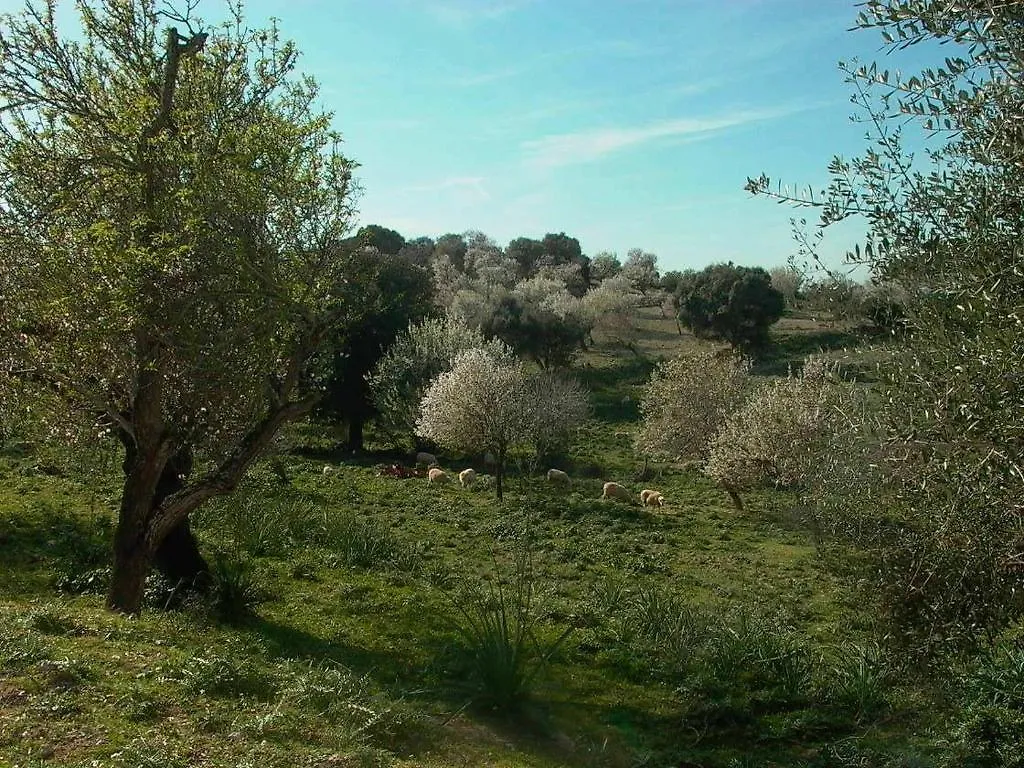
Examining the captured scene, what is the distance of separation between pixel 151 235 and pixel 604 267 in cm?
9939

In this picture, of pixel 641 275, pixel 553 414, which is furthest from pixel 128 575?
pixel 641 275

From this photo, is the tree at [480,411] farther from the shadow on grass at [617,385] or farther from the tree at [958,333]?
the tree at [958,333]

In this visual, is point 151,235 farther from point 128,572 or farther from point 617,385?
point 617,385

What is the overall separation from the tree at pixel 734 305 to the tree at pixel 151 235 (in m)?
51.9

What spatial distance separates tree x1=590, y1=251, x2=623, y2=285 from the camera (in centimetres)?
10280

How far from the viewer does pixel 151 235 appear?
835cm

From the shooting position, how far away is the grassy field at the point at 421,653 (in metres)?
6.29

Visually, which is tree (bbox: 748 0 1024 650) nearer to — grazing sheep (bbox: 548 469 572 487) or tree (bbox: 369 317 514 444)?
grazing sheep (bbox: 548 469 572 487)

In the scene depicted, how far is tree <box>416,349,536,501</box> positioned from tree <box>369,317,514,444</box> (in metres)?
3.57

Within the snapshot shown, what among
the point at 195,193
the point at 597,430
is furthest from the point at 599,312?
the point at 195,193

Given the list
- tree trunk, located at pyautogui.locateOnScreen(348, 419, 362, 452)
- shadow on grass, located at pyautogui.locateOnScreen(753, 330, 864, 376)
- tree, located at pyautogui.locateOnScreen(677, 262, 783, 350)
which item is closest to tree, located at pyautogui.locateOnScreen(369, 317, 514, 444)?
tree trunk, located at pyautogui.locateOnScreen(348, 419, 362, 452)

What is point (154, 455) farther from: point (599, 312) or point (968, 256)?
point (599, 312)

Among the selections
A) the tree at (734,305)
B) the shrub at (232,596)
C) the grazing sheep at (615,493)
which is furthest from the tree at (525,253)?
the shrub at (232,596)

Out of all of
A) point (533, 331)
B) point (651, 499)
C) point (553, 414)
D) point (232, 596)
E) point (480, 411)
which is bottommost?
point (651, 499)
